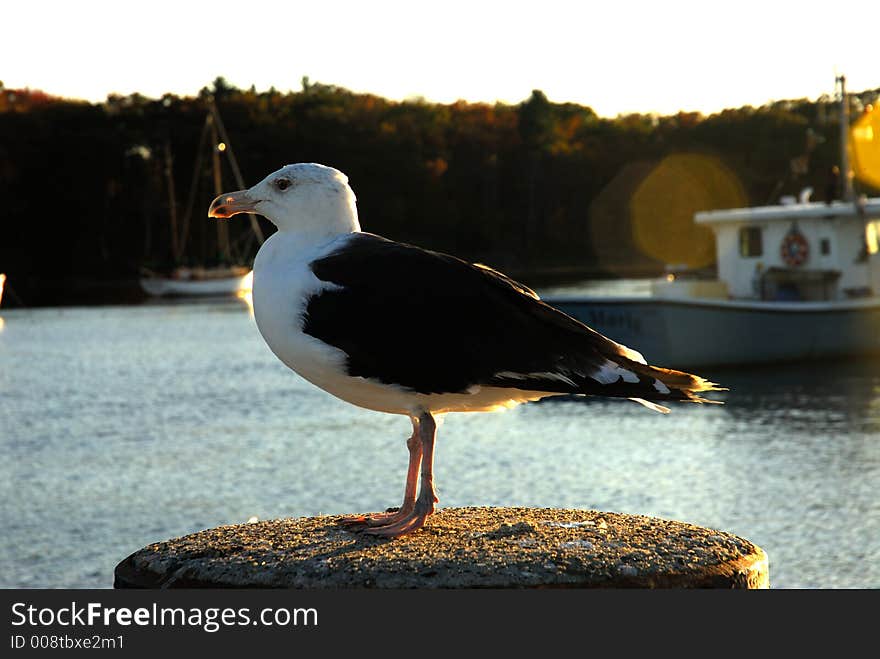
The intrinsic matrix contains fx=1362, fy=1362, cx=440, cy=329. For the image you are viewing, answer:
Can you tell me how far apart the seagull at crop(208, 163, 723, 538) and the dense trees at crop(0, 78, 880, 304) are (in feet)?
278

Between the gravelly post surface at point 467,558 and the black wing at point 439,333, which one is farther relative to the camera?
the black wing at point 439,333

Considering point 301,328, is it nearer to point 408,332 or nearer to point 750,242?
point 408,332

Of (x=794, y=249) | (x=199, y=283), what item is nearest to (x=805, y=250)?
(x=794, y=249)

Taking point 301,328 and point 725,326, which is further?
point 725,326

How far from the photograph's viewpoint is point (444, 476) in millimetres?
25844

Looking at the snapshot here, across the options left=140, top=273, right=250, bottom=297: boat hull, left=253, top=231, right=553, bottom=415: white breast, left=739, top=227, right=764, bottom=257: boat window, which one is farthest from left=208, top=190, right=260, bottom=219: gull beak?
left=140, top=273, right=250, bottom=297: boat hull

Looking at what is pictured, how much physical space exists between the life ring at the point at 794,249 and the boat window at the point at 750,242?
0.63 m

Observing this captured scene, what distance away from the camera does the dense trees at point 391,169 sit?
96938mm

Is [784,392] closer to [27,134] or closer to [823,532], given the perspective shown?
[823,532]

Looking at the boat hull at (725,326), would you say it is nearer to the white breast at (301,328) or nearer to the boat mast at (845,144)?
the boat mast at (845,144)

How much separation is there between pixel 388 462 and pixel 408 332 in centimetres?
2291

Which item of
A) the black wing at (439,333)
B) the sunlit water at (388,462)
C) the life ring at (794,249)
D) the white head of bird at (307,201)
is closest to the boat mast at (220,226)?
the sunlit water at (388,462)

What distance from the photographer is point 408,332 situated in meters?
4.75

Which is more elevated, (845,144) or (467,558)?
(845,144)
